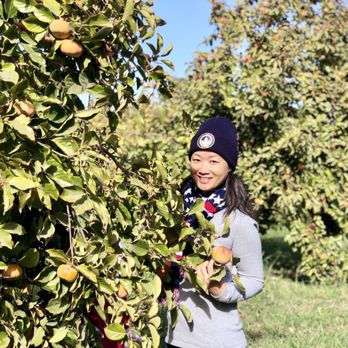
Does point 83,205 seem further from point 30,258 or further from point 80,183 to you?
point 30,258

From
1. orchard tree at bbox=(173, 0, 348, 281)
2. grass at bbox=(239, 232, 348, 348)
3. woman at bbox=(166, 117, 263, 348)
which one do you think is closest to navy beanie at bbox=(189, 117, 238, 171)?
woman at bbox=(166, 117, 263, 348)

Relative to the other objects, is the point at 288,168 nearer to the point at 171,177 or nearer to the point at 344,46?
the point at 344,46

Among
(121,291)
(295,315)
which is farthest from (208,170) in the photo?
(295,315)

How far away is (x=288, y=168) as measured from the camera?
6223mm

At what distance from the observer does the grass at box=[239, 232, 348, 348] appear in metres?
4.23

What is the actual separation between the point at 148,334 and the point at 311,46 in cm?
540

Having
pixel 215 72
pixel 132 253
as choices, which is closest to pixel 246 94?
pixel 215 72

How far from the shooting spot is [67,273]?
1.44m

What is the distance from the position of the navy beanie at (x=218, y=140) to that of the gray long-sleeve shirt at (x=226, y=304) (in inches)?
9.6

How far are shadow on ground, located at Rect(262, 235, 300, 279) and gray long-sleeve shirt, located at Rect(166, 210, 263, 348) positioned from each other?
506 centimetres

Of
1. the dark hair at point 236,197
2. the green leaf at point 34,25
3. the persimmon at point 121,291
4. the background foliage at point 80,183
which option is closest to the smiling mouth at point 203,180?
the dark hair at point 236,197

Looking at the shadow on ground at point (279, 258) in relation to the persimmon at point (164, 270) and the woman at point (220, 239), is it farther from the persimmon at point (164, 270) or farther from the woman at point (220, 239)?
the persimmon at point (164, 270)

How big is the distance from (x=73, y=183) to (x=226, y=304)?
109cm

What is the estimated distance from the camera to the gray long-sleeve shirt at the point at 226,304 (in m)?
2.20
